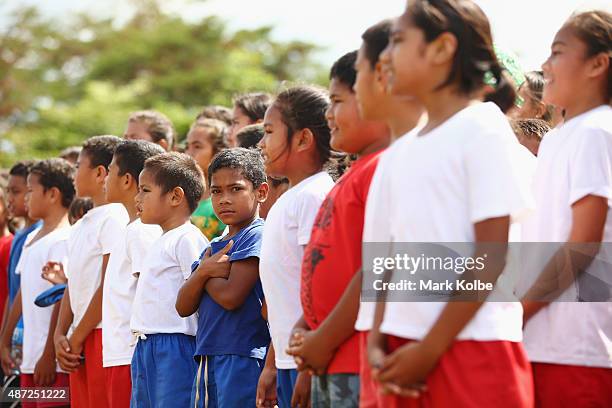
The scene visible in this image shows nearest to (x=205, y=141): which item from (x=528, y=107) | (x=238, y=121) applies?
(x=238, y=121)

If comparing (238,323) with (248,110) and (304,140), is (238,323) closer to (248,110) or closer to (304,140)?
(304,140)

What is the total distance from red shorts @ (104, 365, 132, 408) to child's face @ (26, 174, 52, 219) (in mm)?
1994

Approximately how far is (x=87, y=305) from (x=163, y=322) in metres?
0.89

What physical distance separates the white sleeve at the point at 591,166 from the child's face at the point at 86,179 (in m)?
3.56

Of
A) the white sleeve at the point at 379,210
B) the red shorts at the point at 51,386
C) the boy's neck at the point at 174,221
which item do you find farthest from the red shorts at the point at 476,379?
the red shorts at the point at 51,386

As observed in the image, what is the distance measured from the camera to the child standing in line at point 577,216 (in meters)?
3.03

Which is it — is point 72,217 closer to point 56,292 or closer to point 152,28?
point 56,292

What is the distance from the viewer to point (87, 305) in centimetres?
555

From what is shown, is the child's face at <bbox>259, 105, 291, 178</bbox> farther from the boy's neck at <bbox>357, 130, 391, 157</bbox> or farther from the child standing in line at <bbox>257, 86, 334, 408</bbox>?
Result: the boy's neck at <bbox>357, 130, 391, 157</bbox>

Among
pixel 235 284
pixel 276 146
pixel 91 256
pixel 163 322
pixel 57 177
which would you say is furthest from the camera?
pixel 57 177

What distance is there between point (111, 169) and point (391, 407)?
11.1 feet

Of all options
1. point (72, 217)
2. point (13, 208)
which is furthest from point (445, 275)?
point (13, 208)

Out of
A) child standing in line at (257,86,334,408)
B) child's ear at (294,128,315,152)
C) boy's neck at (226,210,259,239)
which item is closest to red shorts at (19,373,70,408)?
boy's neck at (226,210,259,239)

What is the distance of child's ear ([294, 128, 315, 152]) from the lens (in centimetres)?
401
